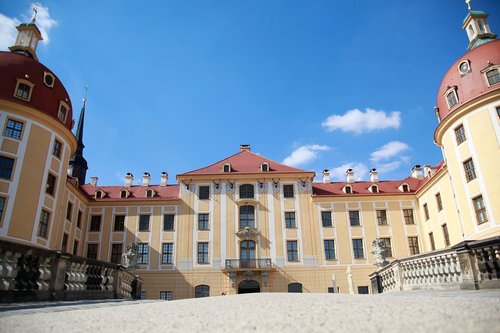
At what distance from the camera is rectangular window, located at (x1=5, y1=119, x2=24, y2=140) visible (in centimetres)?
2181

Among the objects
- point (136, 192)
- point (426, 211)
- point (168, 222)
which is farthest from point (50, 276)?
point (426, 211)

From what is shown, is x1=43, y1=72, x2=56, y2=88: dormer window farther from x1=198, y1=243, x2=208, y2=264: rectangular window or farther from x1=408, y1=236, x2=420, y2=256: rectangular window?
x1=408, y1=236, x2=420, y2=256: rectangular window

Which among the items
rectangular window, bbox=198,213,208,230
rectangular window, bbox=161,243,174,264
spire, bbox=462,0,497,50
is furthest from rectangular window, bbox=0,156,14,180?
spire, bbox=462,0,497,50

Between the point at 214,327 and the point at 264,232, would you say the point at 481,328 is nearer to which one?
the point at 214,327

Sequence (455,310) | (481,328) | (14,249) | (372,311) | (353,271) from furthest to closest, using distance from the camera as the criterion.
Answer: (353,271) < (14,249) < (372,311) < (455,310) < (481,328)

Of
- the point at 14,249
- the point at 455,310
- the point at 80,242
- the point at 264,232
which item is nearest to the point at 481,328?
the point at 455,310

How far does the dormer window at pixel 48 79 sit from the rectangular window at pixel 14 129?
3.41 meters

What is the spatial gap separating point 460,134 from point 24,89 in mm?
27818

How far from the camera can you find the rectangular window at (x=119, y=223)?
34.1 metres

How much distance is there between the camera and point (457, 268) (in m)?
8.79

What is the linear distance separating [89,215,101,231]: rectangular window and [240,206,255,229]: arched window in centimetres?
1324

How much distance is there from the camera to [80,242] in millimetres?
32531

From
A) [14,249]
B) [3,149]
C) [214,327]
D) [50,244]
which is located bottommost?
[214,327]

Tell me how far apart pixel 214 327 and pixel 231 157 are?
33.9m
